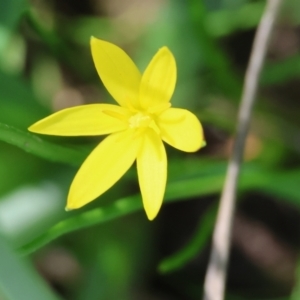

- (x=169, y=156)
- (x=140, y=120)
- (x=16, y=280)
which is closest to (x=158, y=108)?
(x=140, y=120)

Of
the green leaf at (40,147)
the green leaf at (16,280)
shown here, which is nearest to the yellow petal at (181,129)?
the green leaf at (40,147)

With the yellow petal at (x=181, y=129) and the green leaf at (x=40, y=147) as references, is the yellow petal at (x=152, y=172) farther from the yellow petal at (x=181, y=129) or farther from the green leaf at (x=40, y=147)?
the green leaf at (x=40, y=147)

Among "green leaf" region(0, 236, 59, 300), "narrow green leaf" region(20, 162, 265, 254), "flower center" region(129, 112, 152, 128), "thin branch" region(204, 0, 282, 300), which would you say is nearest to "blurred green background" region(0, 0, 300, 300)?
"narrow green leaf" region(20, 162, 265, 254)

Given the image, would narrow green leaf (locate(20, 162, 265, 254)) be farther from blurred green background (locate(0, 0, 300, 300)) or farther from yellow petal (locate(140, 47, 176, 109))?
yellow petal (locate(140, 47, 176, 109))

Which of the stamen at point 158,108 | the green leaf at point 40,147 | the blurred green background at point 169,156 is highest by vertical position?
the blurred green background at point 169,156

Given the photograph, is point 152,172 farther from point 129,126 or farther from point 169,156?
point 169,156

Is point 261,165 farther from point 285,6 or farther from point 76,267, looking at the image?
point 76,267
